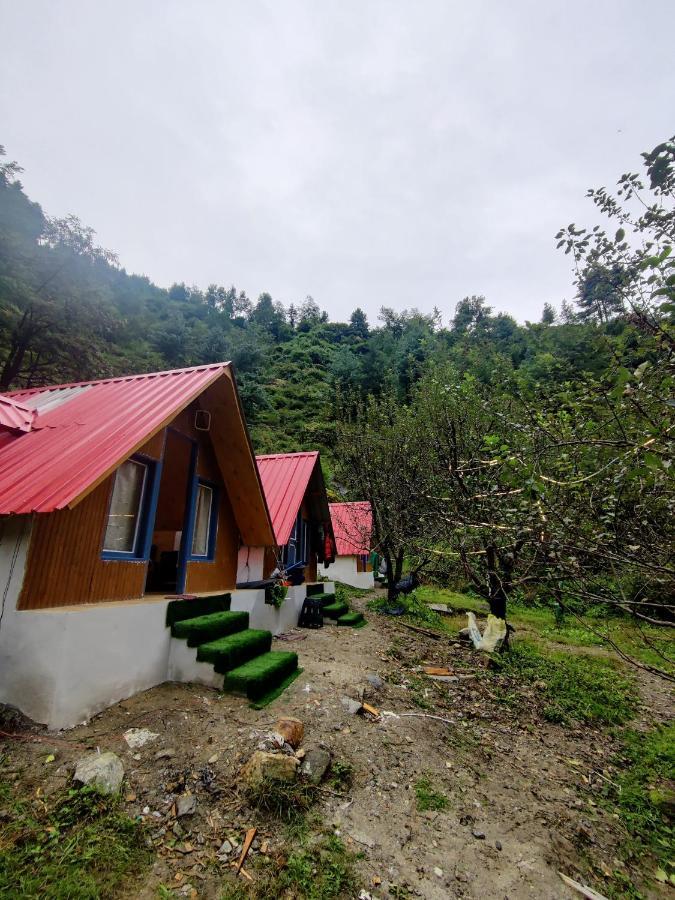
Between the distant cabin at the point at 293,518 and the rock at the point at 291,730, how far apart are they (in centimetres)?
461

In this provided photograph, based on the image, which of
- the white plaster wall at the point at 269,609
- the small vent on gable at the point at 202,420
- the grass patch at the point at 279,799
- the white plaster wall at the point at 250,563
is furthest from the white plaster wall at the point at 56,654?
the white plaster wall at the point at 250,563

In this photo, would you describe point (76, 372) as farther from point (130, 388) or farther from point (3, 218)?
point (130, 388)

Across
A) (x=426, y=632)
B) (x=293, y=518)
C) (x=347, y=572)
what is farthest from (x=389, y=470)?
(x=347, y=572)

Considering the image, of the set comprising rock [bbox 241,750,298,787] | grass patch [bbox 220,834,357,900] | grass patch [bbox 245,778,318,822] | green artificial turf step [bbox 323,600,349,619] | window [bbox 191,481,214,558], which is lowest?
grass patch [bbox 220,834,357,900]

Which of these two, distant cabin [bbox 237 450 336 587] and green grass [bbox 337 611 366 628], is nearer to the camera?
distant cabin [bbox 237 450 336 587]

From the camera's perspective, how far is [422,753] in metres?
4.96

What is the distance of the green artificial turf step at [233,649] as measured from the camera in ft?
18.2

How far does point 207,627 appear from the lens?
19.5 ft

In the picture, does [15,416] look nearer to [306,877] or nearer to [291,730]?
[291,730]

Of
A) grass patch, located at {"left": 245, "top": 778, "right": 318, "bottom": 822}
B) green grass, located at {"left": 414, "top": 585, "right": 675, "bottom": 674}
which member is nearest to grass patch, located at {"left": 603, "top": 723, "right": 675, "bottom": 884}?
grass patch, located at {"left": 245, "top": 778, "right": 318, "bottom": 822}

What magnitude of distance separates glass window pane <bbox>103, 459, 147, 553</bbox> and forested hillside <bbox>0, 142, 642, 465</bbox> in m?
5.32

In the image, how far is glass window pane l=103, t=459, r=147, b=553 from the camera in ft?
18.6

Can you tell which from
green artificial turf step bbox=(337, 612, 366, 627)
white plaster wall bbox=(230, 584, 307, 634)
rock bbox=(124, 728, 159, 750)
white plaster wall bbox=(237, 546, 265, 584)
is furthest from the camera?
green artificial turf step bbox=(337, 612, 366, 627)

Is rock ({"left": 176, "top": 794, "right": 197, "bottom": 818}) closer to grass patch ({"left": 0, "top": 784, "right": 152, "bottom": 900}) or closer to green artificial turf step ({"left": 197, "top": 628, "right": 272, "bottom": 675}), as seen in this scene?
grass patch ({"left": 0, "top": 784, "right": 152, "bottom": 900})
